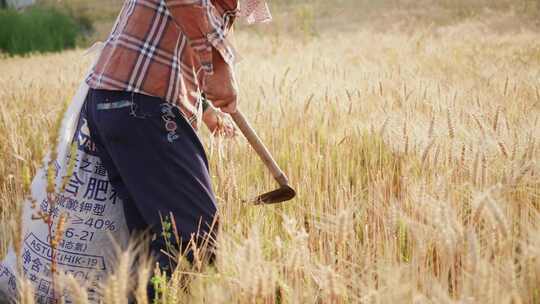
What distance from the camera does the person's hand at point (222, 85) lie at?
1537mm

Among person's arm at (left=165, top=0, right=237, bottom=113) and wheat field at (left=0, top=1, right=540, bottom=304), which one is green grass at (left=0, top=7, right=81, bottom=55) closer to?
wheat field at (left=0, top=1, right=540, bottom=304)

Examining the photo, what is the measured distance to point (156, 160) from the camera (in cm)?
143

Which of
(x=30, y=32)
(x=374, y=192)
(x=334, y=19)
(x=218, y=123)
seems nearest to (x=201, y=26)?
(x=218, y=123)

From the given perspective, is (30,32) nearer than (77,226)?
No

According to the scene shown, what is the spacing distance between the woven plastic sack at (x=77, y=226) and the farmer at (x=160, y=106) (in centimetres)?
10

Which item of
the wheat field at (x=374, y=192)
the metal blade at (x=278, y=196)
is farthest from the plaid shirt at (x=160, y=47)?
the metal blade at (x=278, y=196)

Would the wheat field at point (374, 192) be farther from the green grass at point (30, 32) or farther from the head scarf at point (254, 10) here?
the green grass at point (30, 32)

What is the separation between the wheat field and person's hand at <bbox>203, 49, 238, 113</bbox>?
0.18 m

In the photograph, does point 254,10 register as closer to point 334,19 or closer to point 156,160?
point 156,160

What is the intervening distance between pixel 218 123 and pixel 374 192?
1.88ft

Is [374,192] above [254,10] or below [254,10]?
below

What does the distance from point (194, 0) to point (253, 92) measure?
104 inches

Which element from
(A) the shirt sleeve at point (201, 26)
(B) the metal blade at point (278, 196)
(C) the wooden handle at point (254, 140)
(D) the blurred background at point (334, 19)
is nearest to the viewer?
(A) the shirt sleeve at point (201, 26)

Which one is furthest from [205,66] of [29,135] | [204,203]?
[29,135]
